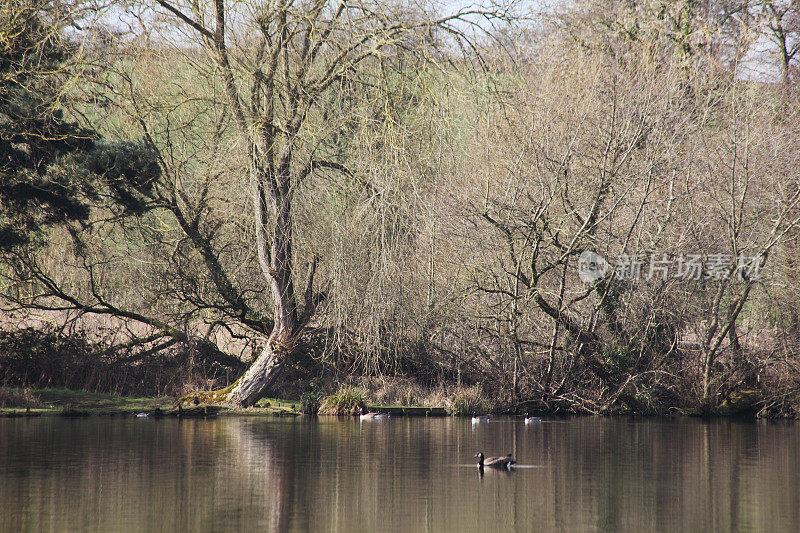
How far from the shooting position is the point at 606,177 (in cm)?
1995

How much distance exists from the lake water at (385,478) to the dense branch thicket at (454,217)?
10.6 ft

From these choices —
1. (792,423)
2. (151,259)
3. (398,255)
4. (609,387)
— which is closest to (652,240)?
(609,387)

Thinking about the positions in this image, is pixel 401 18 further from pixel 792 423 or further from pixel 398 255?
pixel 792 423

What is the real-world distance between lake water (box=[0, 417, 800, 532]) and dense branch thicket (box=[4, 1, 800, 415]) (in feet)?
10.6

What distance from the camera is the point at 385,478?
10680 mm

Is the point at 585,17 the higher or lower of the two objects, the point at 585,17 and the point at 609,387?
the higher

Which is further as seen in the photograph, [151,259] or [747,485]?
[151,259]

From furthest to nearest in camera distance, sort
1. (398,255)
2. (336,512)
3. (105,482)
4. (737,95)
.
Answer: (737,95)
(398,255)
(105,482)
(336,512)

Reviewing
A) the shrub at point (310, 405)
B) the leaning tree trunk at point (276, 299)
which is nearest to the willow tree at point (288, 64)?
the leaning tree trunk at point (276, 299)

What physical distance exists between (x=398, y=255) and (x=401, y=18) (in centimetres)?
496

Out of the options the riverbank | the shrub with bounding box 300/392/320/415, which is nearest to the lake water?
the riverbank

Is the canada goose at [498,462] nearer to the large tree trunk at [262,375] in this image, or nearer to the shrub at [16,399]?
the large tree trunk at [262,375]

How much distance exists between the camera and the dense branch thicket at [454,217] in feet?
57.5

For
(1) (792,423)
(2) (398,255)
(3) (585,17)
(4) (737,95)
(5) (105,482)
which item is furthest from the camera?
(3) (585,17)
